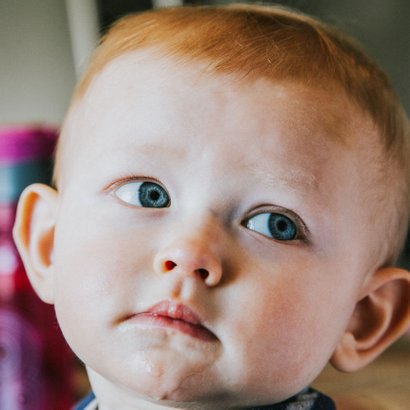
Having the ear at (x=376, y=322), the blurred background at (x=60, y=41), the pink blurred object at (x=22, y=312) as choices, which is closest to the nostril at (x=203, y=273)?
the ear at (x=376, y=322)

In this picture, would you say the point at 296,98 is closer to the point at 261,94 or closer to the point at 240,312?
the point at 261,94

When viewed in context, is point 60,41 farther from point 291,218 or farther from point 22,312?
point 291,218

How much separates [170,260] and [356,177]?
0.65 feet

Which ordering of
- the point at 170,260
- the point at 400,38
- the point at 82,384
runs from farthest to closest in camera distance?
the point at 400,38 < the point at 82,384 < the point at 170,260

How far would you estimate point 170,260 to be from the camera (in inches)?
23.4

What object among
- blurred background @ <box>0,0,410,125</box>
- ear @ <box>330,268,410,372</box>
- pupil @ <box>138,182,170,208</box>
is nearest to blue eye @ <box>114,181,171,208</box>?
pupil @ <box>138,182,170,208</box>

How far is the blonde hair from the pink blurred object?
33 cm

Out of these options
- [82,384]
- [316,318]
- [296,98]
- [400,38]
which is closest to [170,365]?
[316,318]

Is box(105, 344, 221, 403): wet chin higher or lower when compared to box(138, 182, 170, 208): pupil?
lower

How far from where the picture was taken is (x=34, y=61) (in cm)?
171

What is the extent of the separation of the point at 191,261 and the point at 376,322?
274mm

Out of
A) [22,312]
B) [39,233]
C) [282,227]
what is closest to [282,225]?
[282,227]

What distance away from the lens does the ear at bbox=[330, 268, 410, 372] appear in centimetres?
77

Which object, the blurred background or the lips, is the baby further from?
the blurred background
